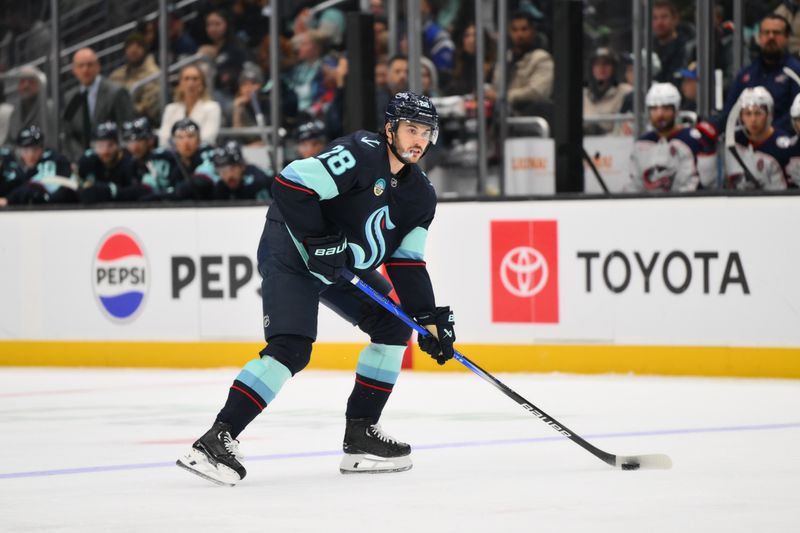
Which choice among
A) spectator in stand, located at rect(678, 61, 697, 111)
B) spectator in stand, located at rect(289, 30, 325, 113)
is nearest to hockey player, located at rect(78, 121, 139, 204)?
spectator in stand, located at rect(289, 30, 325, 113)

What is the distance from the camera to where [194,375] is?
8.79 m

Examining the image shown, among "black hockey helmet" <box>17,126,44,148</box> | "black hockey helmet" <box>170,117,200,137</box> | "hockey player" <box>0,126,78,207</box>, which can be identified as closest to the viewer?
"black hockey helmet" <box>170,117,200,137</box>

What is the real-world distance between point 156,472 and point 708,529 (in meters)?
1.98

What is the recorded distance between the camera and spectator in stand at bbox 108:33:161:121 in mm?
11070

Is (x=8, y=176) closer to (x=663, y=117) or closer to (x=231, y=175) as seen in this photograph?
(x=231, y=175)

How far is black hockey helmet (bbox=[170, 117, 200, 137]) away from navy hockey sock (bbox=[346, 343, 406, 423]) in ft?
16.4

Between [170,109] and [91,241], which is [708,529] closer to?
[91,241]

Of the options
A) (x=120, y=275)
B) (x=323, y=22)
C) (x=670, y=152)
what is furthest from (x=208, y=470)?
(x=323, y=22)

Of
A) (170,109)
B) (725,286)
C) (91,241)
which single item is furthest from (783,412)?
(170,109)

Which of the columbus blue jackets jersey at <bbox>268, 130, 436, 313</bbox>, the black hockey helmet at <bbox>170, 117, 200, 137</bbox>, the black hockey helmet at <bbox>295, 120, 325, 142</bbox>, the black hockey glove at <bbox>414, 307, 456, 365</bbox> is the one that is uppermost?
the black hockey helmet at <bbox>170, 117, 200, 137</bbox>

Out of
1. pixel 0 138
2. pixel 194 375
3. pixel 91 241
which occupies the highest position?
pixel 0 138

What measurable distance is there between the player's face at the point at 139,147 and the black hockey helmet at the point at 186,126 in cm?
27

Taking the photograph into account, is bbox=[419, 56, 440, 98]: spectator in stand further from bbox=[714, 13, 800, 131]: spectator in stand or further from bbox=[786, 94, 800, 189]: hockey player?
bbox=[786, 94, 800, 189]: hockey player

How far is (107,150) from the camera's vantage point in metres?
10.1
